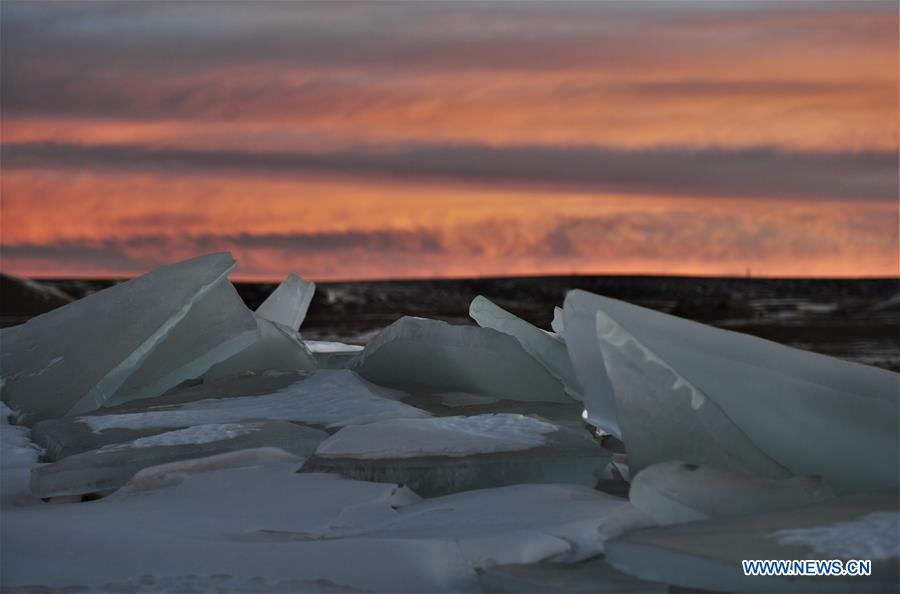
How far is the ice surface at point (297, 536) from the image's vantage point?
2.53 metres

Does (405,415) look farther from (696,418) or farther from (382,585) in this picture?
(382,585)

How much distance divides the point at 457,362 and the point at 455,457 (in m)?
1.48

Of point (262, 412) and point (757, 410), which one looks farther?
point (262, 412)

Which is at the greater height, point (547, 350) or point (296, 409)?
point (547, 350)

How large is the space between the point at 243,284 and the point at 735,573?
108 feet

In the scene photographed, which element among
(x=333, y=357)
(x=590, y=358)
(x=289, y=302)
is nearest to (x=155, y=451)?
(x=590, y=358)

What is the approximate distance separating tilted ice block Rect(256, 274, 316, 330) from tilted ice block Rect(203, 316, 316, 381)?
68 centimetres

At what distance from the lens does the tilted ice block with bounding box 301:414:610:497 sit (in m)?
3.17

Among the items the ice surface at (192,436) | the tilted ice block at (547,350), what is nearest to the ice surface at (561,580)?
the ice surface at (192,436)

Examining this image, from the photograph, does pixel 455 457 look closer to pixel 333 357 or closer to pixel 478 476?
pixel 478 476

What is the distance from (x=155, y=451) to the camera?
3404 mm

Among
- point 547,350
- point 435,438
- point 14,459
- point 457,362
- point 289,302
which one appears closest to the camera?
point 435,438

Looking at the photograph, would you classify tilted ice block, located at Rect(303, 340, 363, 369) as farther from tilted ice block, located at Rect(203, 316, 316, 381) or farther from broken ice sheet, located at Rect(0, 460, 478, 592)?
broken ice sheet, located at Rect(0, 460, 478, 592)

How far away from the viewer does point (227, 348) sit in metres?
4.68
